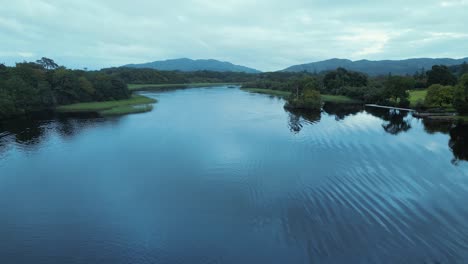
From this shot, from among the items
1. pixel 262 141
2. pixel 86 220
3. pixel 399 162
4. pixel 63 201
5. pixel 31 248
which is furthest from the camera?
pixel 262 141

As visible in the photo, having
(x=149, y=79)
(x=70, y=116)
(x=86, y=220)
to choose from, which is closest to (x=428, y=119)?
(x=86, y=220)

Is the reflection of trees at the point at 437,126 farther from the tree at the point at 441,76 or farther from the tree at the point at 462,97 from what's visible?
the tree at the point at 441,76

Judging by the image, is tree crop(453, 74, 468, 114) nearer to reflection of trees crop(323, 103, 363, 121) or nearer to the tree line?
the tree line

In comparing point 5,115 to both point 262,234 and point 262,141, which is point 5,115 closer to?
point 262,141

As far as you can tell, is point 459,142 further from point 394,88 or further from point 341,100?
point 341,100

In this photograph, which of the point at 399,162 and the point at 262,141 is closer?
the point at 399,162

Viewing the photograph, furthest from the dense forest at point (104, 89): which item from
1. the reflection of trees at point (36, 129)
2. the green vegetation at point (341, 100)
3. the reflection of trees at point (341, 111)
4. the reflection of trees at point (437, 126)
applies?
the reflection of trees at point (36, 129)
